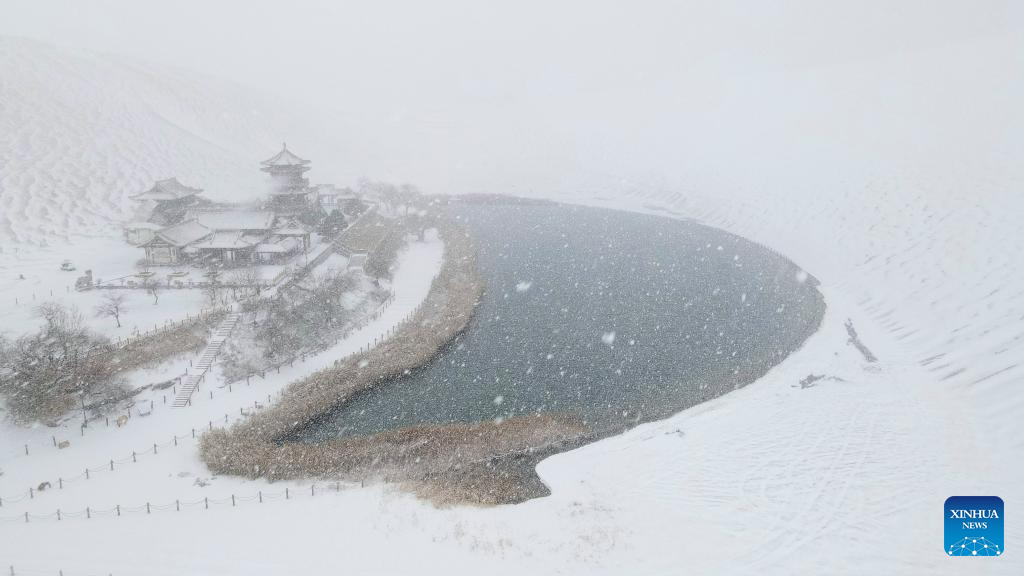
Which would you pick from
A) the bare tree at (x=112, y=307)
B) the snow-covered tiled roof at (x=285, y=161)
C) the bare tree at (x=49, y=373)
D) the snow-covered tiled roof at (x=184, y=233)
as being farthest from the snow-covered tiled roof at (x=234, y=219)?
the bare tree at (x=49, y=373)

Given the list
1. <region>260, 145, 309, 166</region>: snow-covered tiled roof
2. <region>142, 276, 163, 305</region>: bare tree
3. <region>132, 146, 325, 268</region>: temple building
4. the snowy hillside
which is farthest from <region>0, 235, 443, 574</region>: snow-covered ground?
the snowy hillside

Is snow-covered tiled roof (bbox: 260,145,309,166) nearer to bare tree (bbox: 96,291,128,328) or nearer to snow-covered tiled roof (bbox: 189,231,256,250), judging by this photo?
snow-covered tiled roof (bbox: 189,231,256,250)

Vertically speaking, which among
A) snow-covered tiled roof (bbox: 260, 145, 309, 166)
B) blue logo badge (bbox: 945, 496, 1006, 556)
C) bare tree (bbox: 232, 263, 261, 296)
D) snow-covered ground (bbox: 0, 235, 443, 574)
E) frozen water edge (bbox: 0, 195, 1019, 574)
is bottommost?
snow-covered ground (bbox: 0, 235, 443, 574)

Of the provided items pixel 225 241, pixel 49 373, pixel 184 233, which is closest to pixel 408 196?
pixel 225 241

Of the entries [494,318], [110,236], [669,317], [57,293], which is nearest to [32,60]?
[110,236]

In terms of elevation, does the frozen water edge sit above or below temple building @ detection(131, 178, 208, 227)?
below
